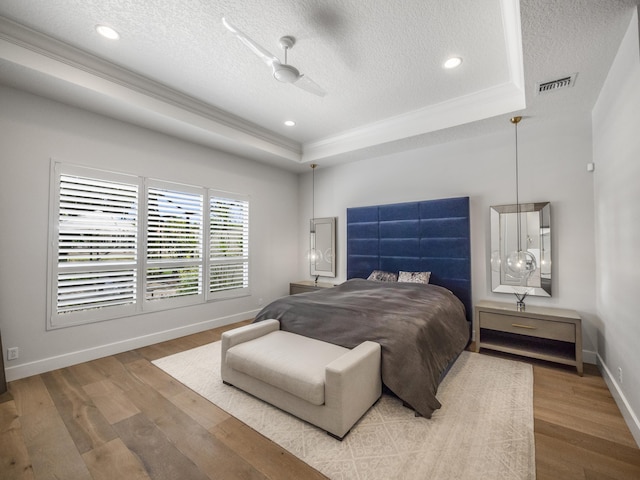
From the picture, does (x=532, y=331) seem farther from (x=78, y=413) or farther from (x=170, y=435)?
(x=78, y=413)

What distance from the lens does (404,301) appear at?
3.10 meters

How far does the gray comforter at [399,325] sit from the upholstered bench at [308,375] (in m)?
0.14

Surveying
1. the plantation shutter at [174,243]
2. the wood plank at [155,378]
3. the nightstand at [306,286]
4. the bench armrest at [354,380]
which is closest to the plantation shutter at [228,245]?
the plantation shutter at [174,243]

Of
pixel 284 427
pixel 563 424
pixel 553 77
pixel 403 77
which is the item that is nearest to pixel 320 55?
pixel 403 77

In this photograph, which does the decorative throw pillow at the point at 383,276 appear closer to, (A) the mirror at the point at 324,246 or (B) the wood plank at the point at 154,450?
(A) the mirror at the point at 324,246

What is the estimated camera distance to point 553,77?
2.47 meters

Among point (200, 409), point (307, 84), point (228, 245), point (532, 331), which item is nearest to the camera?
point (200, 409)

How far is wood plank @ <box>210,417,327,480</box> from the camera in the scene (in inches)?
64.2

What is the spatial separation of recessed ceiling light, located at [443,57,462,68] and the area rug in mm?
3069

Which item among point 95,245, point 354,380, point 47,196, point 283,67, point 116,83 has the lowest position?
point 354,380

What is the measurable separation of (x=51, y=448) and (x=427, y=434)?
8.19ft

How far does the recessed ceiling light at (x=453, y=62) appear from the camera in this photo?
2.67 m

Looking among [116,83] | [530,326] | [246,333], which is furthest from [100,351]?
[530,326]

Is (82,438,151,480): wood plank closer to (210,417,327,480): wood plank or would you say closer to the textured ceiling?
(210,417,327,480): wood plank
